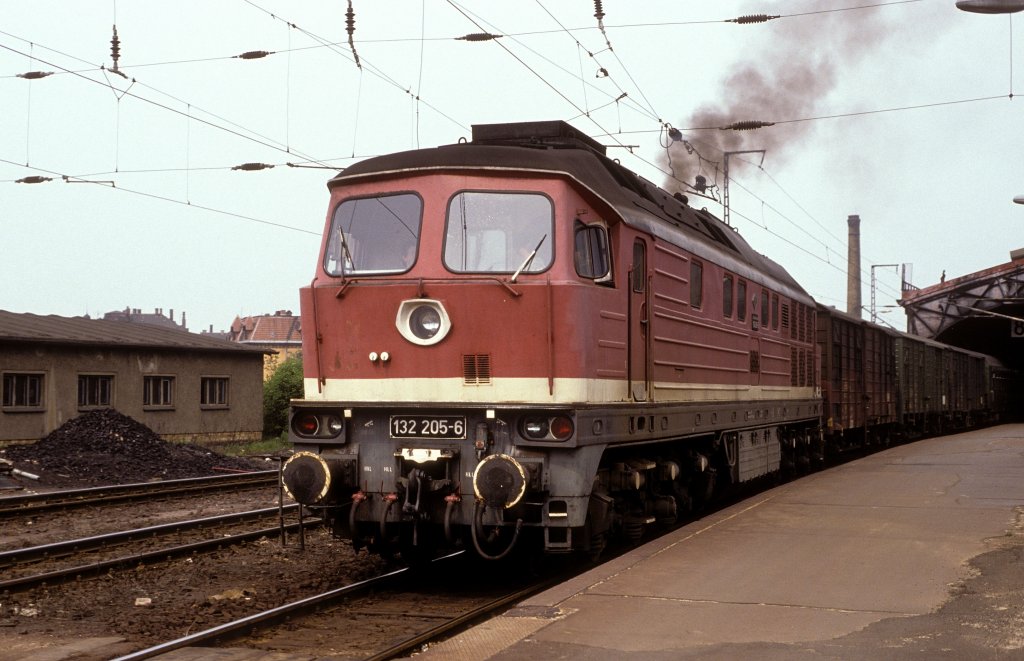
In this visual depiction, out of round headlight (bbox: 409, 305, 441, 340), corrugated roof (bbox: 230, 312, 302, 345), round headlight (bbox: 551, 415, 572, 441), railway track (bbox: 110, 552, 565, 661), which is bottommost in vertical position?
railway track (bbox: 110, 552, 565, 661)

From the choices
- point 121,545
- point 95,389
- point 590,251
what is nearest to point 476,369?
point 590,251

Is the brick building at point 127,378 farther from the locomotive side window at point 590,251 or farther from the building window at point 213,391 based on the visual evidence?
the locomotive side window at point 590,251

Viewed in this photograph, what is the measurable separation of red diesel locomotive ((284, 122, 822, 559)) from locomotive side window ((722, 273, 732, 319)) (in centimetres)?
327

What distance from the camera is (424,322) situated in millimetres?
8773

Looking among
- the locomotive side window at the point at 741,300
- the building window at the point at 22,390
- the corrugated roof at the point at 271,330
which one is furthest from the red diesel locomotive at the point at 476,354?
the corrugated roof at the point at 271,330

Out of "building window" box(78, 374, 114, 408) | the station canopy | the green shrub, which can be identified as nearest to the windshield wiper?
"building window" box(78, 374, 114, 408)

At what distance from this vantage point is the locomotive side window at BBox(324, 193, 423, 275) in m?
8.95

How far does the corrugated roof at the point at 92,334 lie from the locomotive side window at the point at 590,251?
66.7ft

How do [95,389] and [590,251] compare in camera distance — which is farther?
[95,389]

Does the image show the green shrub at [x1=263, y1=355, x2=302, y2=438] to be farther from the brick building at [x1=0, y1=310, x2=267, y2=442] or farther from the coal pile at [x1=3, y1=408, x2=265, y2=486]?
the coal pile at [x1=3, y1=408, x2=265, y2=486]

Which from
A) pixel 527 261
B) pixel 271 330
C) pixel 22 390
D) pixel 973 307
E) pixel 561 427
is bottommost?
pixel 561 427

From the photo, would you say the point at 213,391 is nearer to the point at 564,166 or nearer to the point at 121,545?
the point at 121,545

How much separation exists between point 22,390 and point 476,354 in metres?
21.3

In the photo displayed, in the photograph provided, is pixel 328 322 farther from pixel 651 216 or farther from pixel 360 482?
pixel 651 216
